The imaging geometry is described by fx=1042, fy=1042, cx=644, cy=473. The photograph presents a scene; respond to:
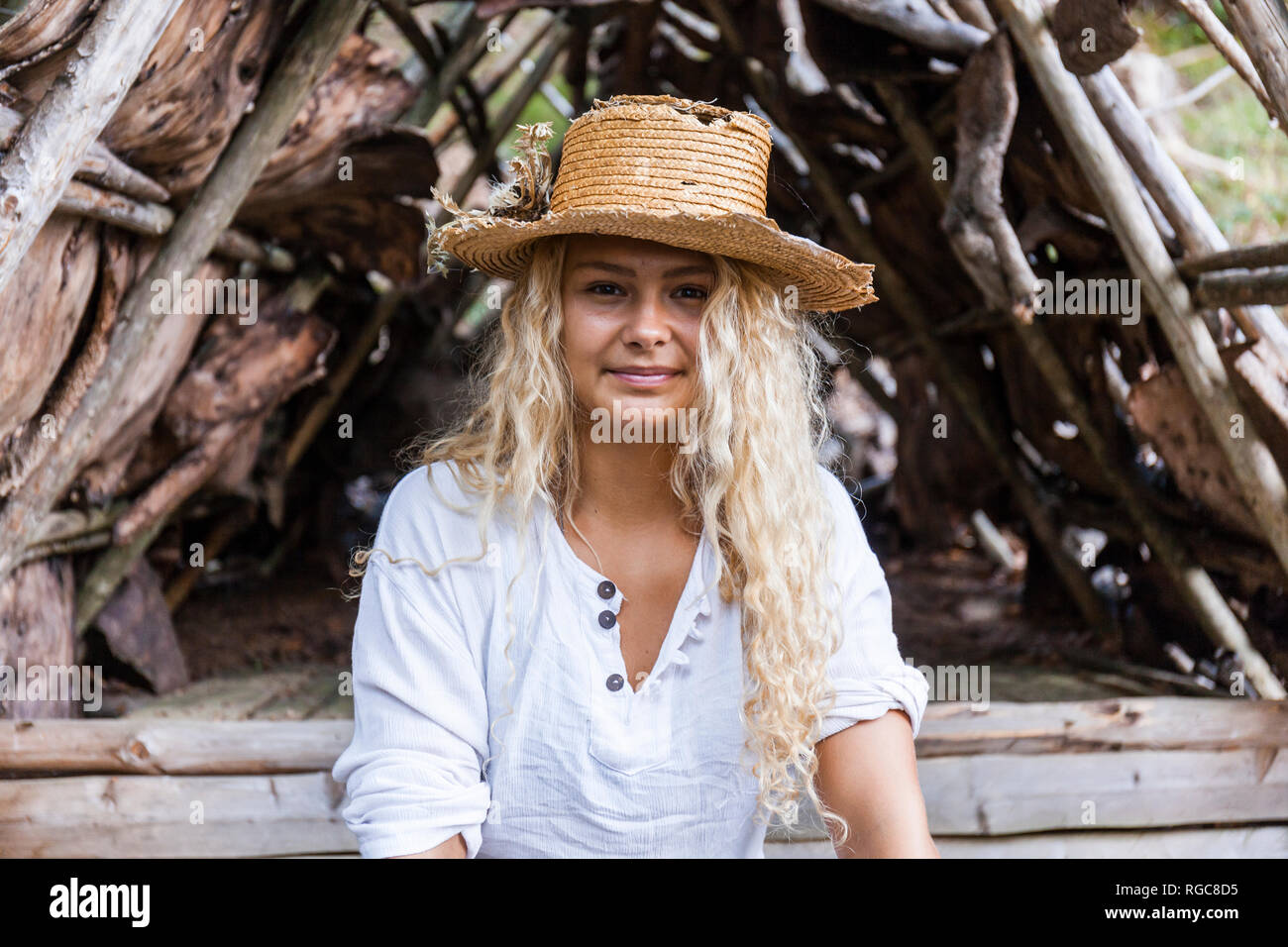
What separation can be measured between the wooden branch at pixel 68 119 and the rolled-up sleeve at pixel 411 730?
823mm

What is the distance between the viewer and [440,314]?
6535 millimetres

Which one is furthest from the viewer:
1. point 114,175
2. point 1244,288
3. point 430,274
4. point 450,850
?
point 430,274

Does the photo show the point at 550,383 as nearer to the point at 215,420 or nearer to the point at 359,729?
the point at 359,729

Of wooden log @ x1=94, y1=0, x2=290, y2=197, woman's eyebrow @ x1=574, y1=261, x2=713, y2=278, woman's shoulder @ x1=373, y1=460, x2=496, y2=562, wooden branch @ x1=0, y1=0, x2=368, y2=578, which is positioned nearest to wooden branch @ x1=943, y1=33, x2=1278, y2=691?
woman's eyebrow @ x1=574, y1=261, x2=713, y2=278

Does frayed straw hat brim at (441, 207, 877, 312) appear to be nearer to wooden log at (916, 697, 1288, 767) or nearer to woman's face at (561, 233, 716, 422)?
woman's face at (561, 233, 716, 422)

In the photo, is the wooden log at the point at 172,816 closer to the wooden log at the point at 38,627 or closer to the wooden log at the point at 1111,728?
the wooden log at the point at 38,627

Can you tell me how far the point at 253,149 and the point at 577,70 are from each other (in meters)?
3.21

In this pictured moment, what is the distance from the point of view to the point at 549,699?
1.78 m

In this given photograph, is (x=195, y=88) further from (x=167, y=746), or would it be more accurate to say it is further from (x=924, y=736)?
(x=924, y=736)

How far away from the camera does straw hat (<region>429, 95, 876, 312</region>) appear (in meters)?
1.73

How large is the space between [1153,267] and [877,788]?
5.78ft

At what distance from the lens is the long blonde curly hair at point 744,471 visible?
178 cm

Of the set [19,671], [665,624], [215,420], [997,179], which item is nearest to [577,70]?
[215,420]

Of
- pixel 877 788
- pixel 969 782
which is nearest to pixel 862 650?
pixel 877 788
